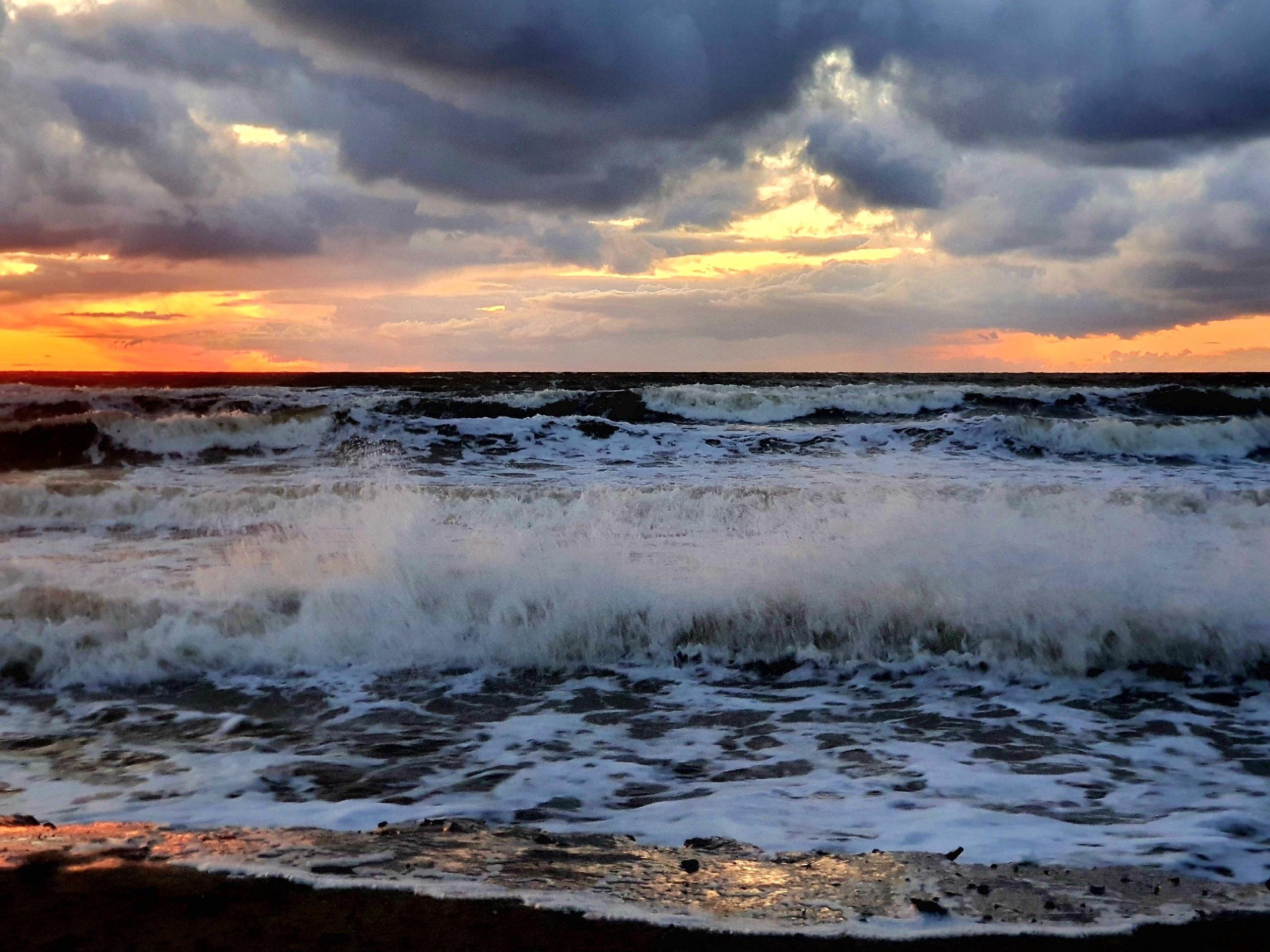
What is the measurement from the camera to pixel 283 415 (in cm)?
2145

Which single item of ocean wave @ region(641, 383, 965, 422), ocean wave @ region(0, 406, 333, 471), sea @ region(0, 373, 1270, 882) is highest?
ocean wave @ region(641, 383, 965, 422)

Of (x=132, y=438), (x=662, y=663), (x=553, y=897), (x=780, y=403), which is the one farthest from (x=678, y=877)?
(x=780, y=403)

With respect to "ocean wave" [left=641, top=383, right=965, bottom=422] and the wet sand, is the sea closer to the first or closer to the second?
the wet sand

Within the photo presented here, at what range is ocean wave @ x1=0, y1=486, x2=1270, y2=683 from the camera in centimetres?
625

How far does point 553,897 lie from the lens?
9.30 ft

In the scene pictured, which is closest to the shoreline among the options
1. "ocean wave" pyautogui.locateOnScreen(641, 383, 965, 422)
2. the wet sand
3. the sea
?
the wet sand

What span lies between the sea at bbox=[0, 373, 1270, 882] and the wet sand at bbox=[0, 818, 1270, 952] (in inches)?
8.5

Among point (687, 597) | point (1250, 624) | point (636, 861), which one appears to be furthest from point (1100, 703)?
point (636, 861)

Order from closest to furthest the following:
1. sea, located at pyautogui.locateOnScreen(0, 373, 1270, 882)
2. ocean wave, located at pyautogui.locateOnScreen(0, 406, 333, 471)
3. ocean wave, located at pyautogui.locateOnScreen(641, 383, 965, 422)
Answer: sea, located at pyautogui.locateOnScreen(0, 373, 1270, 882)
ocean wave, located at pyautogui.locateOnScreen(0, 406, 333, 471)
ocean wave, located at pyautogui.locateOnScreen(641, 383, 965, 422)

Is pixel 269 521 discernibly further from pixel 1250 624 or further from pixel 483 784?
pixel 1250 624

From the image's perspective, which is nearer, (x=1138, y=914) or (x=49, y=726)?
(x=1138, y=914)

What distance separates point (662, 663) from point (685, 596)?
A: 78cm

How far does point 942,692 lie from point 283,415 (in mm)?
18773

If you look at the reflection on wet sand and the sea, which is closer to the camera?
the reflection on wet sand
